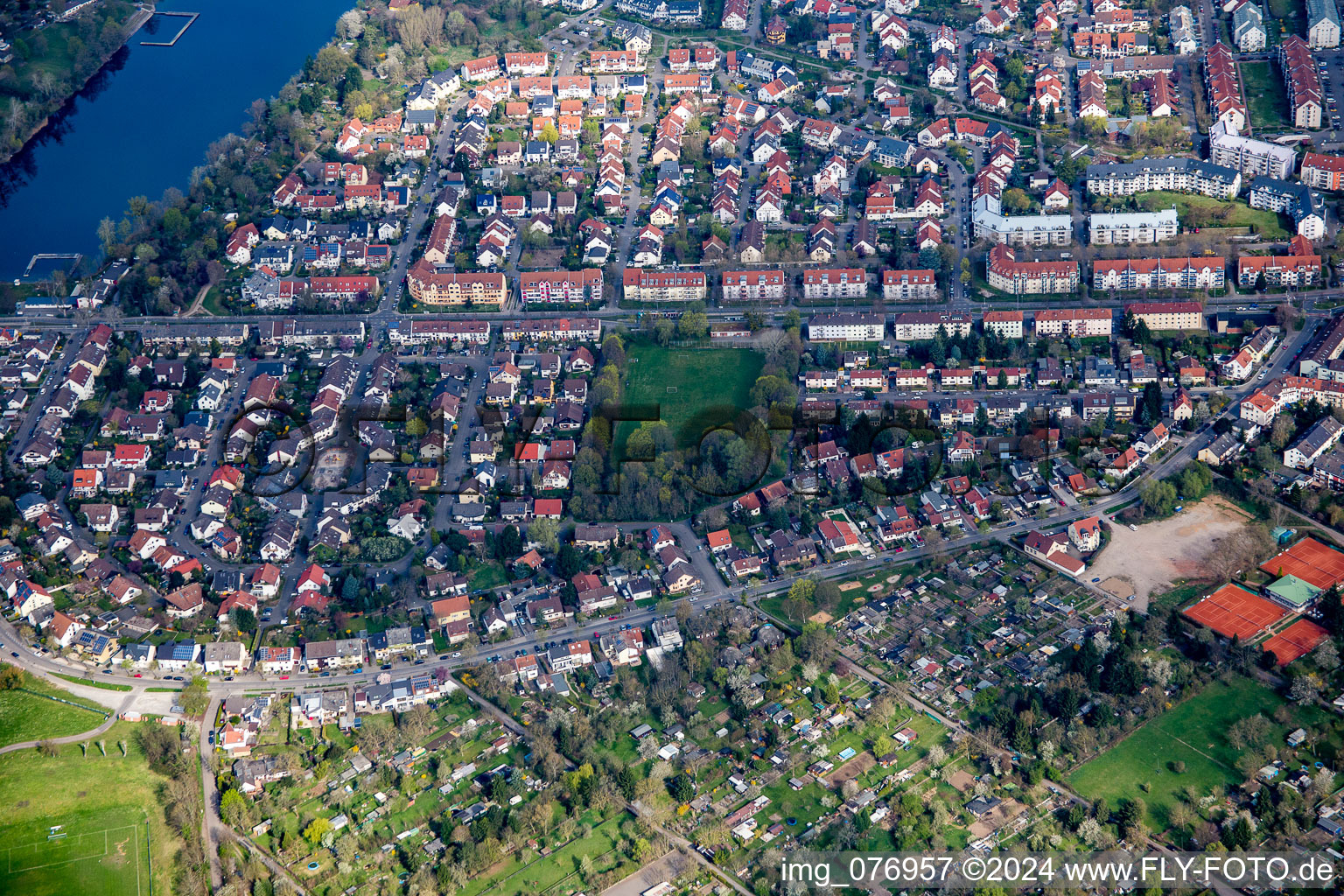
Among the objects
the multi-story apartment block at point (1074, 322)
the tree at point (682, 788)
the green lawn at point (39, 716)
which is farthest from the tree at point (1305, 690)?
the green lawn at point (39, 716)

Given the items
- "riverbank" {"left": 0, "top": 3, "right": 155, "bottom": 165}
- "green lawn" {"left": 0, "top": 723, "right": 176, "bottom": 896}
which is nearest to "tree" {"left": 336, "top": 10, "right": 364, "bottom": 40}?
"riverbank" {"left": 0, "top": 3, "right": 155, "bottom": 165}

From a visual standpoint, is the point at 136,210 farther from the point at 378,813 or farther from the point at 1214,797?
the point at 1214,797

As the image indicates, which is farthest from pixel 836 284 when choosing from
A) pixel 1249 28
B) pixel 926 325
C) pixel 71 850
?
pixel 71 850

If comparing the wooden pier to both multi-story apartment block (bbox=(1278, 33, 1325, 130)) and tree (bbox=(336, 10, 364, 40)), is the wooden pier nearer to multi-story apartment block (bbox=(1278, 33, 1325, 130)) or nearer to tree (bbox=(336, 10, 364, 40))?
tree (bbox=(336, 10, 364, 40))

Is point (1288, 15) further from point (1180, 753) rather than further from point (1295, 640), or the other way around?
point (1180, 753)

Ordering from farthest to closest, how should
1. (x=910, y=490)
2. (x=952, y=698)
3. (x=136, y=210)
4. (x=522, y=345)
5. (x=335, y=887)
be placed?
1. (x=136, y=210)
2. (x=522, y=345)
3. (x=910, y=490)
4. (x=952, y=698)
5. (x=335, y=887)

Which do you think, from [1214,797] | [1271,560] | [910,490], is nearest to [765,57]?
[910,490]

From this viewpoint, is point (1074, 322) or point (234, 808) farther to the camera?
point (1074, 322)
